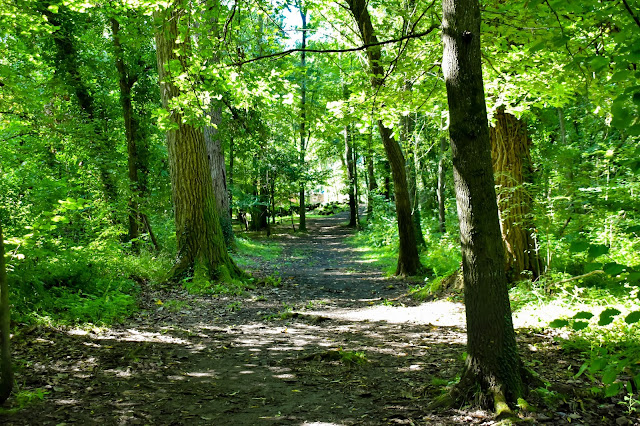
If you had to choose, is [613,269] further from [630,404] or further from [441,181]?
[441,181]

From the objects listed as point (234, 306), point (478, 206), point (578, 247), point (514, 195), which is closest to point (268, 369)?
point (478, 206)

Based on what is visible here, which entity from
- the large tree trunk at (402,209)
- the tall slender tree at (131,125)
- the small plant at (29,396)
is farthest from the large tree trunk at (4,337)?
the tall slender tree at (131,125)

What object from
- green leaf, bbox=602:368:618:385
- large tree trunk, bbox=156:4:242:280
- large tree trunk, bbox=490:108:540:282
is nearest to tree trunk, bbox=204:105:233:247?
large tree trunk, bbox=156:4:242:280

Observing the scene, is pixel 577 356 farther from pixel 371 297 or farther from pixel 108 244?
pixel 108 244

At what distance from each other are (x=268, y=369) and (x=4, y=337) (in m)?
2.45

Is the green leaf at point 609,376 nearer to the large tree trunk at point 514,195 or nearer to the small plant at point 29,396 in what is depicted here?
the small plant at point 29,396

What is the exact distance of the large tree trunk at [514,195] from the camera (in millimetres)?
6812

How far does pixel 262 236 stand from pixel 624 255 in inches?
800

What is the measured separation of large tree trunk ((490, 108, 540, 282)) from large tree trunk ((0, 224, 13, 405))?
6.44 meters

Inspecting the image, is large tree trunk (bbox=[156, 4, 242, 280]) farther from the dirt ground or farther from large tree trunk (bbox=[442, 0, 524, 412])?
large tree trunk (bbox=[442, 0, 524, 412])

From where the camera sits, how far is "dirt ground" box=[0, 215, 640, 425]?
329 centimetres

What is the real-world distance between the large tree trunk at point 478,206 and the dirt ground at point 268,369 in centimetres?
33

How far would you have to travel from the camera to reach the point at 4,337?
9.75 ft

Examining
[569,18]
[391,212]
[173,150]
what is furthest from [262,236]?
[569,18]
